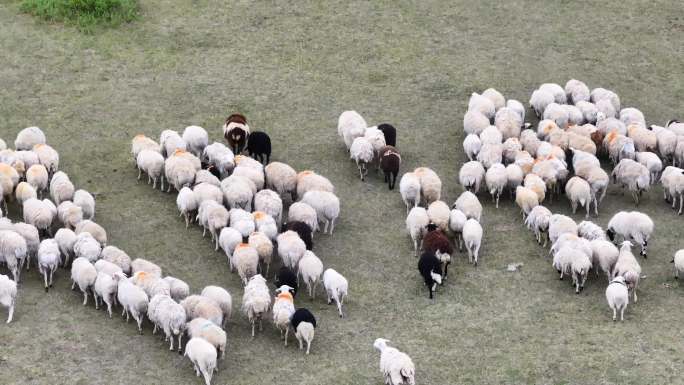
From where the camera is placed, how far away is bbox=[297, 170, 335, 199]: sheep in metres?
18.9

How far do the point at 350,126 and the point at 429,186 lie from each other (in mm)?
2528

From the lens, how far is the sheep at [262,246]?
1697cm

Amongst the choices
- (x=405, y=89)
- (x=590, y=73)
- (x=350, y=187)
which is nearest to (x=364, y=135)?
(x=350, y=187)

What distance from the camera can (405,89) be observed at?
23500 millimetres

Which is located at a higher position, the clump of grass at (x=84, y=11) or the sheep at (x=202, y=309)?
the sheep at (x=202, y=309)

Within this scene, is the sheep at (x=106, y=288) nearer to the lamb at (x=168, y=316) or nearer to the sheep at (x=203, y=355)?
the lamb at (x=168, y=316)

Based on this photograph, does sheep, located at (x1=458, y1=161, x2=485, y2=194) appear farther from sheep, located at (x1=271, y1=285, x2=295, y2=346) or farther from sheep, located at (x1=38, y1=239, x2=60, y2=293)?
sheep, located at (x1=38, y1=239, x2=60, y2=293)

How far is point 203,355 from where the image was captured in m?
14.6

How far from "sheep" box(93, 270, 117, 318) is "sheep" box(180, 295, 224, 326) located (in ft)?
3.45

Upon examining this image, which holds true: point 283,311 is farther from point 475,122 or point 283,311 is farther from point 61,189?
point 475,122

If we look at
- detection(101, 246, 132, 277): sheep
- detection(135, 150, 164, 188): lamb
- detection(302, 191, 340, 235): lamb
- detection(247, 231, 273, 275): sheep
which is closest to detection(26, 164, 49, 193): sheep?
detection(135, 150, 164, 188): lamb

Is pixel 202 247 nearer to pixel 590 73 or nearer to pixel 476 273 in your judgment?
pixel 476 273

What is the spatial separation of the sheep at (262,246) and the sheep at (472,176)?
379 cm

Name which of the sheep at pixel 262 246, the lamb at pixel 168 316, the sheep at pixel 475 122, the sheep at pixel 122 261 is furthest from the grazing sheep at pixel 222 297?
the sheep at pixel 475 122
